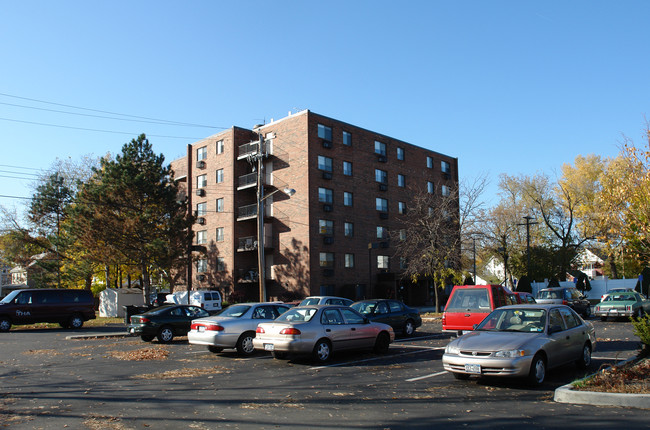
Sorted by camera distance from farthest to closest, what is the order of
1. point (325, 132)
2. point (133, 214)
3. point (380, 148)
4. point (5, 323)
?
1. point (380, 148)
2. point (325, 132)
3. point (133, 214)
4. point (5, 323)

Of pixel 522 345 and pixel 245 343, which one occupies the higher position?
pixel 522 345

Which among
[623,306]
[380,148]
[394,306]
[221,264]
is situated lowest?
[623,306]

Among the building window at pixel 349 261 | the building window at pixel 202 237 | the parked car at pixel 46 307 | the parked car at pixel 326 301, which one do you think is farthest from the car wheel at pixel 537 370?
the building window at pixel 202 237

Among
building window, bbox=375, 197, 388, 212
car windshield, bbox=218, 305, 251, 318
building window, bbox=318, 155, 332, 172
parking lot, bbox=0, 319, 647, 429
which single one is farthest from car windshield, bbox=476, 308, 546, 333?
building window, bbox=375, 197, 388, 212

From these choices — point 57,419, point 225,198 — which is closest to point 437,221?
point 225,198

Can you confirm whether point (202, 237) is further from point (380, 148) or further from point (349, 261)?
point (380, 148)

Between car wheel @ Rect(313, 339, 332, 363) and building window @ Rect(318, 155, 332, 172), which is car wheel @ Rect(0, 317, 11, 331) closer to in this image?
car wheel @ Rect(313, 339, 332, 363)

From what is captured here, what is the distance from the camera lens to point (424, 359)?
527 inches

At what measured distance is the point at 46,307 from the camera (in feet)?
88.2

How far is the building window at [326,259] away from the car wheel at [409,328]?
21646 mm

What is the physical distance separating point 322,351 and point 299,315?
1.07 meters

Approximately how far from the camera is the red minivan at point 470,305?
15172 mm

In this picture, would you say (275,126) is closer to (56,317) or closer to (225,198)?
(225,198)

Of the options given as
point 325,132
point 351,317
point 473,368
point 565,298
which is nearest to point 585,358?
point 473,368
